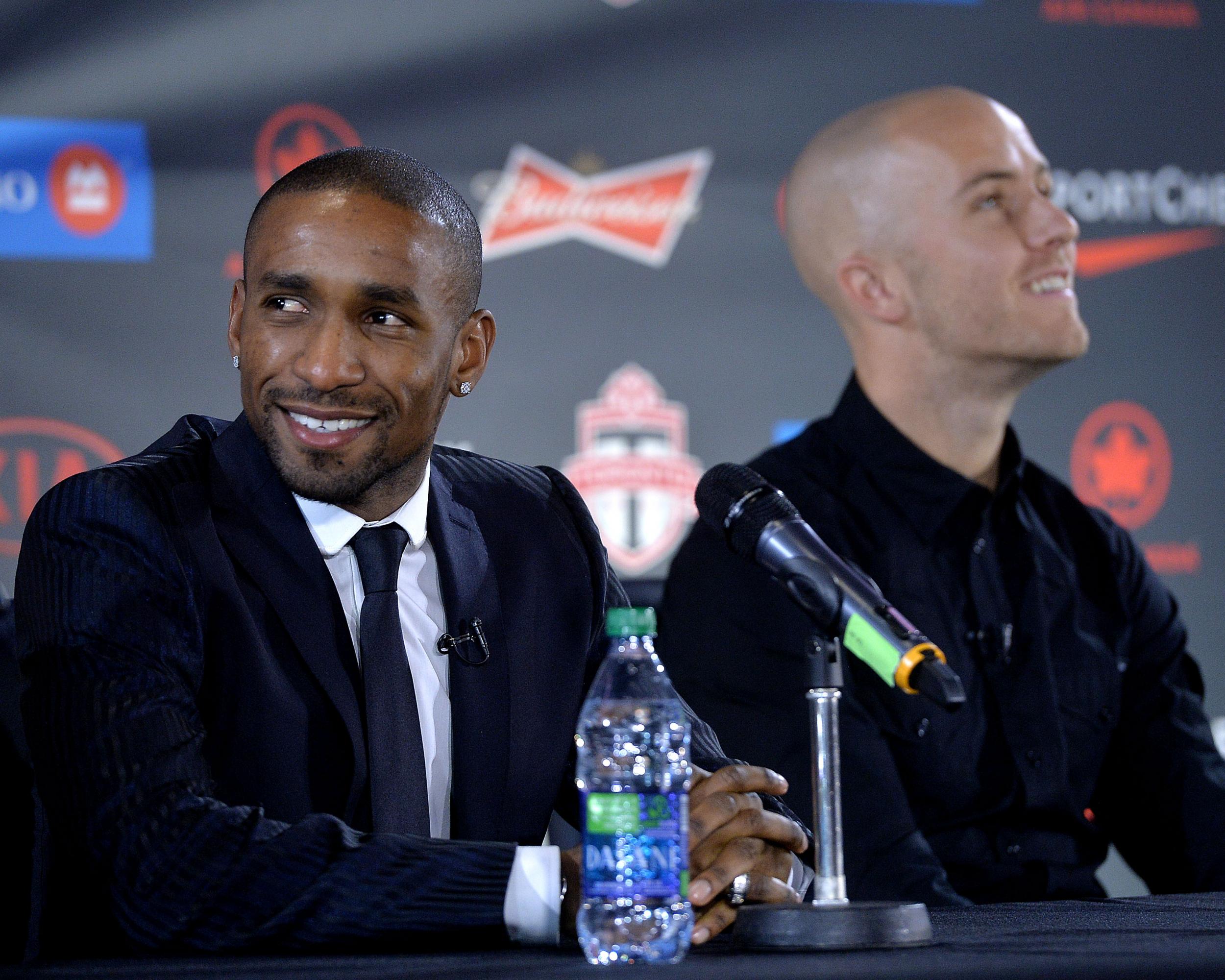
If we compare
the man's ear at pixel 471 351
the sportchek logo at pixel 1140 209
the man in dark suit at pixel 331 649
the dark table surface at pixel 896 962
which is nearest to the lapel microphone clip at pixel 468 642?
the man in dark suit at pixel 331 649

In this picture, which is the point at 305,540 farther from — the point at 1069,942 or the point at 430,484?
the point at 1069,942

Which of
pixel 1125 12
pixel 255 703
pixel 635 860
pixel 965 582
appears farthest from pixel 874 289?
pixel 635 860

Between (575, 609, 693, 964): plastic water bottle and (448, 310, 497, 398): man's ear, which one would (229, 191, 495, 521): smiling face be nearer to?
(448, 310, 497, 398): man's ear

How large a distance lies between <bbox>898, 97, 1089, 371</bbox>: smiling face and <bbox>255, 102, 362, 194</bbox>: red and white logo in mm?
1181

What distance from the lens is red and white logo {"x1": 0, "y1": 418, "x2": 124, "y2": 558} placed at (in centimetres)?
297

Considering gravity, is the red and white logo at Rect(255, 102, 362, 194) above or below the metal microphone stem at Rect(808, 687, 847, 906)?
above

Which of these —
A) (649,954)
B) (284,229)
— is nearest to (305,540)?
(284,229)

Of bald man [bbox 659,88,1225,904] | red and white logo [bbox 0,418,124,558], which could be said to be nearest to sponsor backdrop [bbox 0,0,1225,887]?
red and white logo [bbox 0,418,124,558]

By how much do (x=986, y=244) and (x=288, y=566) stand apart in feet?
4.75

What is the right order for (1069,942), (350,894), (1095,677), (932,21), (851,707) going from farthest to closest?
(932,21)
(1095,677)
(851,707)
(350,894)
(1069,942)

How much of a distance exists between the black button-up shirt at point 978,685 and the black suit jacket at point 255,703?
47 cm

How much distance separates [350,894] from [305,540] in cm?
53

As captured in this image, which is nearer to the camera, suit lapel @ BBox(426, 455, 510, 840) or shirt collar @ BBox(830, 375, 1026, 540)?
suit lapel @ BBox(426, 455, 510, 840)

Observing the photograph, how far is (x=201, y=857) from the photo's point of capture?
4.49 feet
